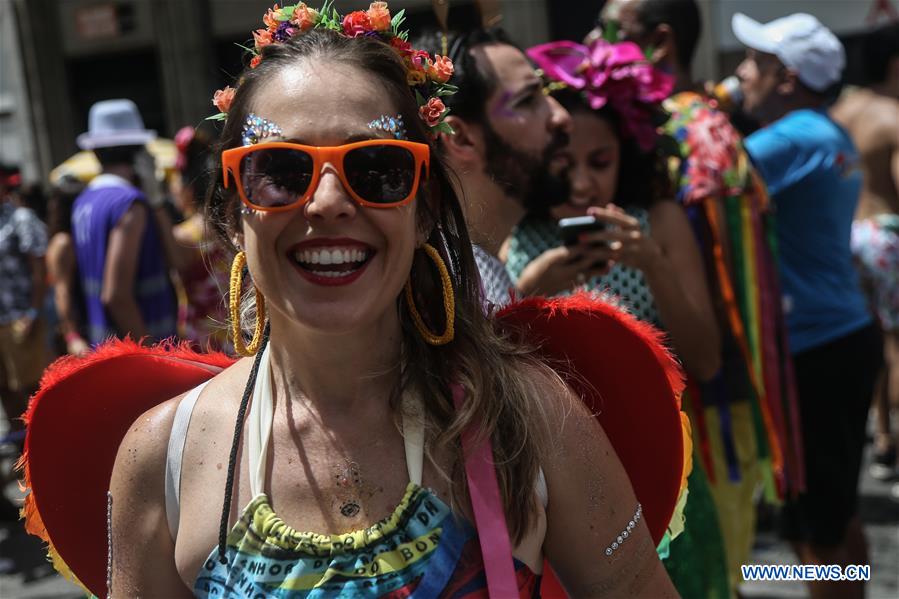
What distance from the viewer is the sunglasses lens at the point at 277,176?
1.54 m

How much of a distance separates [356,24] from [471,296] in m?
0.49

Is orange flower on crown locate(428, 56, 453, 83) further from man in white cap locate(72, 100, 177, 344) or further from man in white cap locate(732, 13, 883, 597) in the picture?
man in white cap locate(72, 100, 177, 344)

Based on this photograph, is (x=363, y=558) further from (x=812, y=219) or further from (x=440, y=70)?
(x=812, y=219)

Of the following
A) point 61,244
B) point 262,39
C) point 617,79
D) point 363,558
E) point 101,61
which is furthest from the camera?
point 101,61

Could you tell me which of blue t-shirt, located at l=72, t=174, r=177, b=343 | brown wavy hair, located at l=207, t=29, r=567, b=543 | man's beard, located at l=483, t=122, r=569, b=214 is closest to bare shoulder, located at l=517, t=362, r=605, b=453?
brown wavy hair, located at l=207, t=29, r=567, b=543

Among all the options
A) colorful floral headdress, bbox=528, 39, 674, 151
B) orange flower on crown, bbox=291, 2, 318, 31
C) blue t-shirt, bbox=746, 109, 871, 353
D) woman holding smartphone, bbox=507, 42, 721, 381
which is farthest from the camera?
blue t-shirt, bbox=746, 109, 871, 353

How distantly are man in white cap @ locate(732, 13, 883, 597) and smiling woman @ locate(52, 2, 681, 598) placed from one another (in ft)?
7.41

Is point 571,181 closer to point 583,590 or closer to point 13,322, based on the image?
point 583,590

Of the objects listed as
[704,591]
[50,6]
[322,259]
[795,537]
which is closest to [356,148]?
[322,259]

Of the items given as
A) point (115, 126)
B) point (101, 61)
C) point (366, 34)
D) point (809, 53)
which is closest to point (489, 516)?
point (366, 34)

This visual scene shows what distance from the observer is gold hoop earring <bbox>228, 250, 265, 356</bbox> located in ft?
5.69

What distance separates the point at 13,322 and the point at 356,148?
6.16 m

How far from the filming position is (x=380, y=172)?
1564mm

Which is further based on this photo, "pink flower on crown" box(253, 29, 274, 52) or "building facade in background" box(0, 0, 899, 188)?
"building facade in background" box(0, 0, 899, 188)
